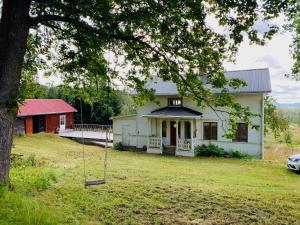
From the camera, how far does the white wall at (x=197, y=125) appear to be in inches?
784

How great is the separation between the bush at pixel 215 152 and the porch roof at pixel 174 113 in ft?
7.93

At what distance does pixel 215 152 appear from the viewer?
2052 centimetres

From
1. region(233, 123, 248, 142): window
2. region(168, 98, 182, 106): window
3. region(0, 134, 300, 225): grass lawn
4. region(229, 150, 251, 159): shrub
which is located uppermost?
region(168, 98, 182, 106): window

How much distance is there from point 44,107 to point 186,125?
18353 millimetres

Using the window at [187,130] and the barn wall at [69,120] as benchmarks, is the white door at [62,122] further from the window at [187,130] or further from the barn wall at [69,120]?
the window at [187,130]

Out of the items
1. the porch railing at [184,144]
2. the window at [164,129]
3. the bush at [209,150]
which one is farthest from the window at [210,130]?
the window at [164,129]

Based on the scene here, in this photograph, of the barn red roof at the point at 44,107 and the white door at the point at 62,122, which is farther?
the white door at the point at 62,122

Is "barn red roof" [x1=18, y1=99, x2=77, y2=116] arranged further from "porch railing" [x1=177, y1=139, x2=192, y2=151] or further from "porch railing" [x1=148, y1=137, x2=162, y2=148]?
"porch railing" [x1=177, y1=139, x2=192, y2=151]

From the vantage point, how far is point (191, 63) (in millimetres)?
7523

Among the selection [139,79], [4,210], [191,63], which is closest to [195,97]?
[191,63]

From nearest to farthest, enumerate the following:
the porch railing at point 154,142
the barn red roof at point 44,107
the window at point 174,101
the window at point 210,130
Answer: the window at point 210,130 → the porch railing at point 154,142 → the window at point 174,101 → the barn red roof at point 44,107

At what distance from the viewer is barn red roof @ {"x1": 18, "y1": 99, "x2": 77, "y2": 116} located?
29.9 m

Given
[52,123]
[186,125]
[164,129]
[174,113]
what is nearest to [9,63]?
[174,113]

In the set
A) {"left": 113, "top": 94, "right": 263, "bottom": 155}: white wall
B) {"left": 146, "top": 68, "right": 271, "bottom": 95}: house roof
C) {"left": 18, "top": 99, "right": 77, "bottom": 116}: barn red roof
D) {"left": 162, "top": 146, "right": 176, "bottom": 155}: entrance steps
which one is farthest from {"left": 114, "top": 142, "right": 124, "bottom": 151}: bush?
{"left": 18, "top": 99, "right": 77, "bottom": 116}: barn red roof
